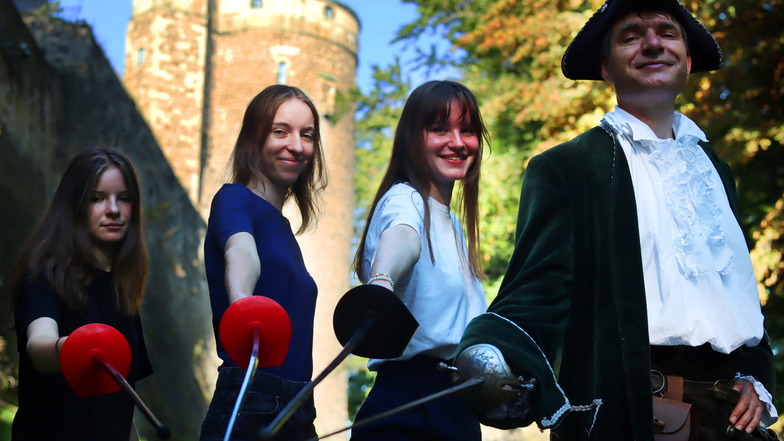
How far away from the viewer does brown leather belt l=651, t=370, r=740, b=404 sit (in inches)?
96.7

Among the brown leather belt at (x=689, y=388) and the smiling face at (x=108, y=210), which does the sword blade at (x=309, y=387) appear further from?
the smiling face at (x=108, y=210)

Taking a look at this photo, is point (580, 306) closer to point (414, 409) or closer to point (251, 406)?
point (414, 409)

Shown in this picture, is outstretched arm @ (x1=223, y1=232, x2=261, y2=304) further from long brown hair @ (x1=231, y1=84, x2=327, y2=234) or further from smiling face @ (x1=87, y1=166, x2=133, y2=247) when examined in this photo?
smiling face @ (x1=87, y1=166, x2=133, y2=247)

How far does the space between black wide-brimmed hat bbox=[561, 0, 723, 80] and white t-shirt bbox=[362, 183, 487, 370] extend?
0.59 metres

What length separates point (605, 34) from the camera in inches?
114

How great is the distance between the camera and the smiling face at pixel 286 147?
308 cm

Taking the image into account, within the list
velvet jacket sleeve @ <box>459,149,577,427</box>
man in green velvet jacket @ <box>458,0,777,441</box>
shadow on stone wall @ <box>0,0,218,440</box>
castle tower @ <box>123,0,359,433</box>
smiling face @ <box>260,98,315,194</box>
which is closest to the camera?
velvet jacket sleeve @ <box>459,149,577,427</box>

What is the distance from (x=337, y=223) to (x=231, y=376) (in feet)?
92.7

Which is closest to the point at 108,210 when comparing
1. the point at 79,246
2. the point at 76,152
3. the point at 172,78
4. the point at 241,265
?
the point at 79,246

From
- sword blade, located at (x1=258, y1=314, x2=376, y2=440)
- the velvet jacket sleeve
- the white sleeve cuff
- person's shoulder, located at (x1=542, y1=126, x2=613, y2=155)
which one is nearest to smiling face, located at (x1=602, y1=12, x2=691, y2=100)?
person's shoulder, located at (x1=542, y1=126, x2=613, y2=155)

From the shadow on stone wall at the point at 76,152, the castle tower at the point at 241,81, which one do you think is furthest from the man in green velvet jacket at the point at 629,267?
the castle tower at the point at 241,81

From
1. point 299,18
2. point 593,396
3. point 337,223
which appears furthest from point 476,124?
point 299,18

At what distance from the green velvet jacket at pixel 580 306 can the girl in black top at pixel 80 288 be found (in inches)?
51.4

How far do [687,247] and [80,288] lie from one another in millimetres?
1813
